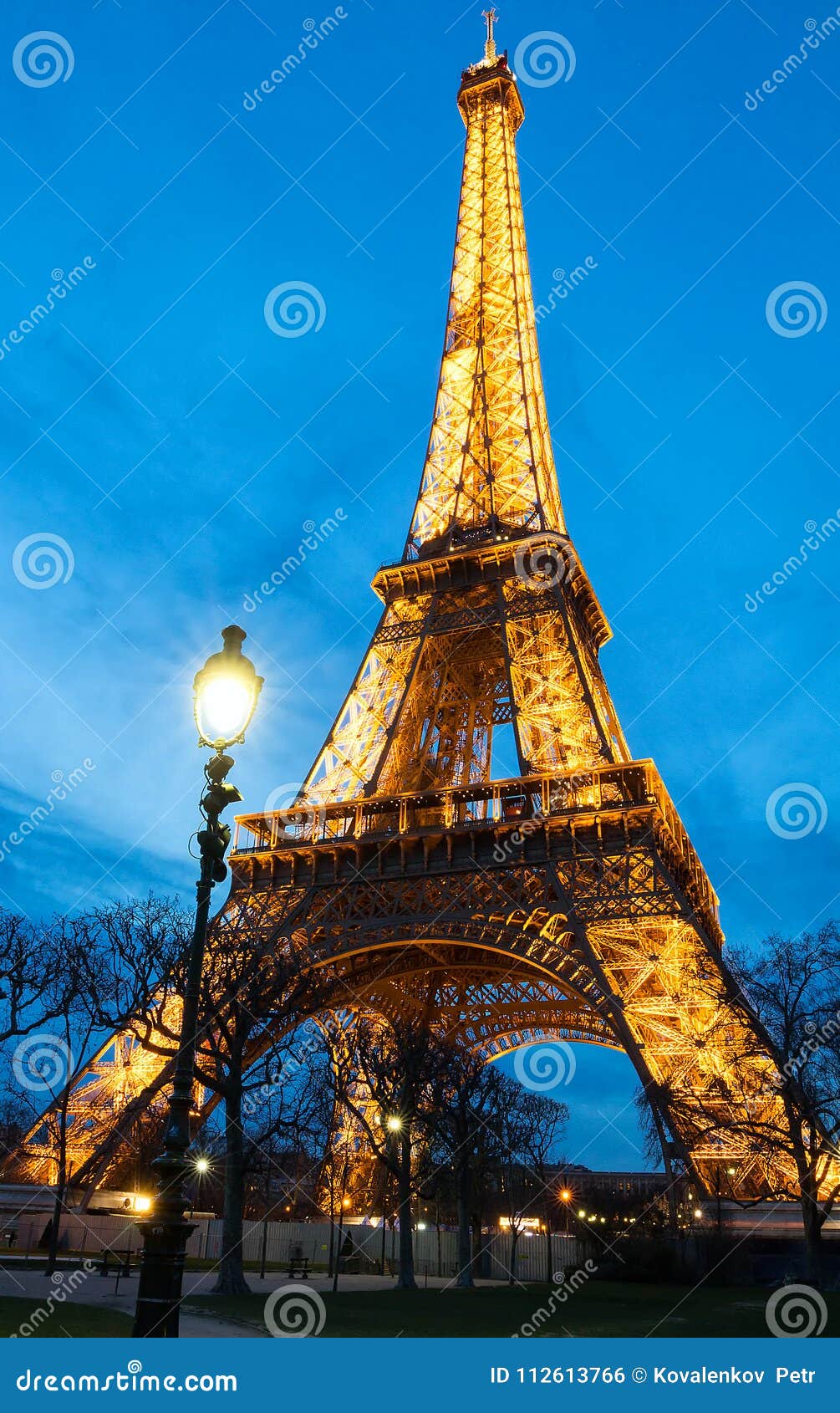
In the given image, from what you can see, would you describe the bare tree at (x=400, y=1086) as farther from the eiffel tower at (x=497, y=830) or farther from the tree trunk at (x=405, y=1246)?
the eiffel tower at (x=497, y=830)

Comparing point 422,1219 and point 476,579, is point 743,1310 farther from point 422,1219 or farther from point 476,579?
point 422,1219

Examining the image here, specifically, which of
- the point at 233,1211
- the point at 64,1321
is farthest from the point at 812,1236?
the point at 64,1321

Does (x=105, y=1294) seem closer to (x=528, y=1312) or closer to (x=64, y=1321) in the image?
(x=64, y=1321)

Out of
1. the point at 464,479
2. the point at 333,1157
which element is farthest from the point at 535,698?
the point at 333,1157

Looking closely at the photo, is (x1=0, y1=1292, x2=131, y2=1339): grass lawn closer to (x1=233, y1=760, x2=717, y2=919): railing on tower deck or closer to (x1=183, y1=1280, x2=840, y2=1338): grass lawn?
(x1=183, y1=1280, x2=840, y2=1338): grass lawn

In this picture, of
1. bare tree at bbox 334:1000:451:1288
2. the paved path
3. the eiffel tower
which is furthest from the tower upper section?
the paved path

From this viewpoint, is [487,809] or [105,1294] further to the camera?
[487,809]
